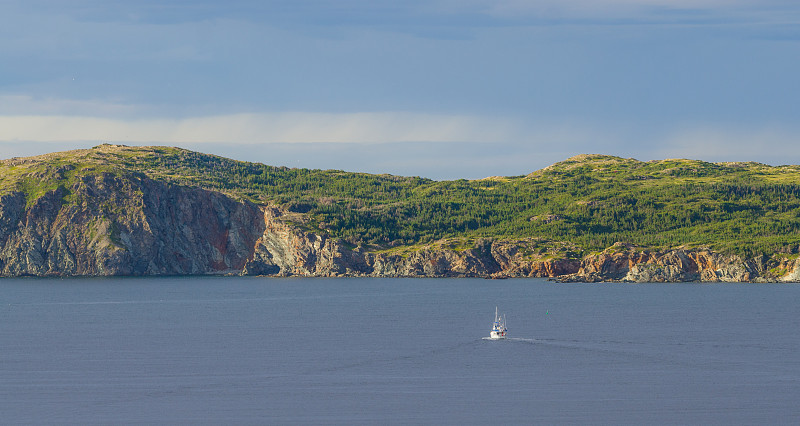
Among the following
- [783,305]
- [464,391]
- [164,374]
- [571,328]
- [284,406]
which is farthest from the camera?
[783,305]

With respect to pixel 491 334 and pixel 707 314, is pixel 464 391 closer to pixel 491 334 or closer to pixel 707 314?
pixel 491 334

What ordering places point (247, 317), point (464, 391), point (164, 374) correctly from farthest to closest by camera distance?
point (247, 317) < point (164, 374) < point (464, 391)

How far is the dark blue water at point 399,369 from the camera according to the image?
75.4m

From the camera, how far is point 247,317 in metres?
162

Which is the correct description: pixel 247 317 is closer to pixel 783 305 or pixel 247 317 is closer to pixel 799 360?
pixel 799 360

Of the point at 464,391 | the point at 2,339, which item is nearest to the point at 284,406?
the point at 464,391

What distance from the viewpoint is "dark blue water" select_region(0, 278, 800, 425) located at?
75438 millimetres

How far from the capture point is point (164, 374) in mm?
93312

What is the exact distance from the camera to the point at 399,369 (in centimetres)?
9612

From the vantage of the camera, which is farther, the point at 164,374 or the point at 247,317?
the point at 247,317

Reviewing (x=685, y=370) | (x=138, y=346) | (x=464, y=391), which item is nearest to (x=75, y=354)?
(x=138, y=346)

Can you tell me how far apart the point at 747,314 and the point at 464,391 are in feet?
315

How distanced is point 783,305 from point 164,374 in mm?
135173

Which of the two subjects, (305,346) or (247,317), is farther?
(247,317)
